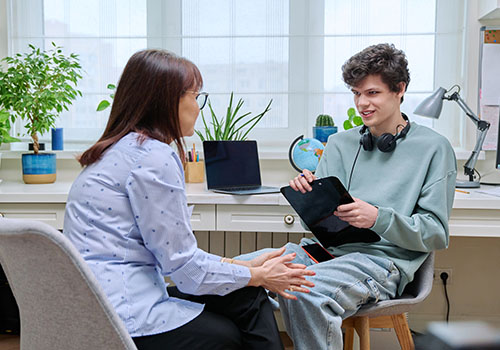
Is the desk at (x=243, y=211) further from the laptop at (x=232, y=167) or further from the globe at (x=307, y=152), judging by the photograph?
the globe at (x=307, y=152)

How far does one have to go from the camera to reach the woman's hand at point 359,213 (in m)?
1.41

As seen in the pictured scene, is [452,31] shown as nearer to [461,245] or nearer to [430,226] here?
[461,245]

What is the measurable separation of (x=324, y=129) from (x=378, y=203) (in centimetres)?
78

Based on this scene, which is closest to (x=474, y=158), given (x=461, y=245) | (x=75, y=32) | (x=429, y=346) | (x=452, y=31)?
(x=461, y=245)

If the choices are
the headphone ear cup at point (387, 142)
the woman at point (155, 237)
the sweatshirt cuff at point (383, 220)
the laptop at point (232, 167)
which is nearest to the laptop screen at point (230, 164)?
the laptop at point (232, 167)

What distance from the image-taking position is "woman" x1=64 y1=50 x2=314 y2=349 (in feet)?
3.30

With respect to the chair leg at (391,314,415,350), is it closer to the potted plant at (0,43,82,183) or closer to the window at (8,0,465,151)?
the window at (8,0,465,151)

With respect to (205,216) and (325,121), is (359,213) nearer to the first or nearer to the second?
(205,216)

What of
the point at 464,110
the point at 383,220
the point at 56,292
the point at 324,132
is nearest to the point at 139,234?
the point at 56,292

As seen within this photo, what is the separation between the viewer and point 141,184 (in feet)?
3.31

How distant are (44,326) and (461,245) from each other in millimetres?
2073

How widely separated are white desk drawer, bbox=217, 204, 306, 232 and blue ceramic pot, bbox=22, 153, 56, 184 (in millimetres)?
907

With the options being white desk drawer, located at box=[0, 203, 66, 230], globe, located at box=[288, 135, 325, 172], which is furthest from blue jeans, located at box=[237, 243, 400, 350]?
white desk drawer, located at box=[0, 203, 66, 230]

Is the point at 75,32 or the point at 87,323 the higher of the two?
the point at 75,32
